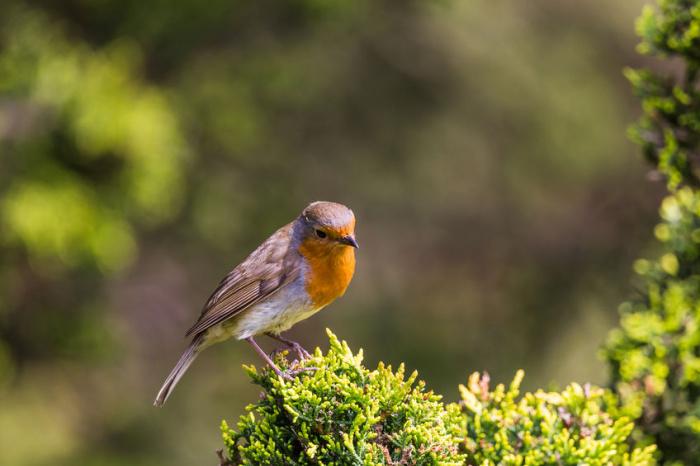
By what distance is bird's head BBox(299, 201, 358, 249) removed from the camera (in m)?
3.72

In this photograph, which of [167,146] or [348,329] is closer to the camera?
[167,146]

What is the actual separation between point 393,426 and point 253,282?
1.54 meters

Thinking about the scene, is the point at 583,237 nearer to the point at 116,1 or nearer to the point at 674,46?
the point at 116,1

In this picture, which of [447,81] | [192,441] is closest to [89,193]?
[192,441]

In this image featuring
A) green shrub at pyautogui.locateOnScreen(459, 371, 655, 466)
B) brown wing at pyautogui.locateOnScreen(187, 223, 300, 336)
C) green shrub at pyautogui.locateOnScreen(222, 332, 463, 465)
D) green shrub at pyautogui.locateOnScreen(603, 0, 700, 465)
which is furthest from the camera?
brown wing at pyautogui.locateOnScreen(187, 223, 300, 336)

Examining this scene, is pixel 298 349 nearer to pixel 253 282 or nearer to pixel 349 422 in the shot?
pixel 253 282

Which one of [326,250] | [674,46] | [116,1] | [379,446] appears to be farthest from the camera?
[116,1]

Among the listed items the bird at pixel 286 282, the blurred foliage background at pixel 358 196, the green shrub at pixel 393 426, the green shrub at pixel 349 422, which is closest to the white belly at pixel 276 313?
the bird at pixel 286 282

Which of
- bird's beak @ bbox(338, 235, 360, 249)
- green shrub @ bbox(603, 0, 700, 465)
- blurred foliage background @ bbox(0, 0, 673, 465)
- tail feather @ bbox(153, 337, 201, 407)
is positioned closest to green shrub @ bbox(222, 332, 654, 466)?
green shrub @ bbox(603, 0, 700, 465)

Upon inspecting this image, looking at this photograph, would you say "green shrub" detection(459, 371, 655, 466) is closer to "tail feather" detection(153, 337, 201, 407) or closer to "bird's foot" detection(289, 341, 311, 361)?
"bird's foot" detection(289, 341, 311, 361)

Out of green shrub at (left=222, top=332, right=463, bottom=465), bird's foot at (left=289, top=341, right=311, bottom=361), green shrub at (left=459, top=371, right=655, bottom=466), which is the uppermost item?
bird's foot at (left=289, top=341, right=311, bottom=361)

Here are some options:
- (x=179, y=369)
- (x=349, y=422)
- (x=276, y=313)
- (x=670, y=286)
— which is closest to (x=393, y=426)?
(x=349, y=422)

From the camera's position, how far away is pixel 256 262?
13.3 ft

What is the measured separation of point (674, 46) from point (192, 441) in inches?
190
